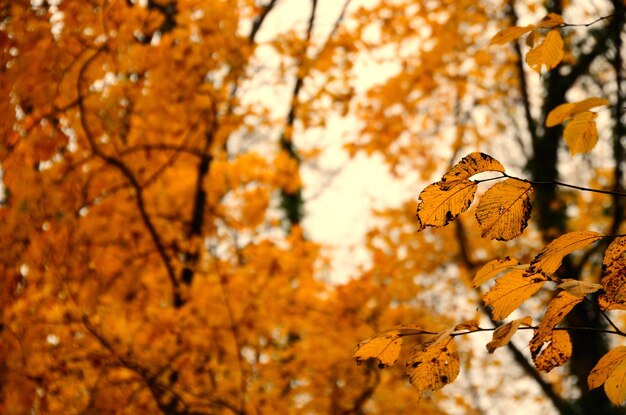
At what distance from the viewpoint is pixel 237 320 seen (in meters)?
4.60

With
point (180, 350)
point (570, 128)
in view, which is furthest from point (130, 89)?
point (570, 128)

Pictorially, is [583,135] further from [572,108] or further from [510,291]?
[510,291]

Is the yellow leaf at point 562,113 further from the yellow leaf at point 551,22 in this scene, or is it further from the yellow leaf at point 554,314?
the yellow leaf at point 554,314

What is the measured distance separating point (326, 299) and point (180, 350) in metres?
1.56

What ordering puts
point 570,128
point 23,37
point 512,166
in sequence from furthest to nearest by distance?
point 512,166, point 23,37, point 570,128

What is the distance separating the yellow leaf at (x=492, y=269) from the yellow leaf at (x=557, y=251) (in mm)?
68

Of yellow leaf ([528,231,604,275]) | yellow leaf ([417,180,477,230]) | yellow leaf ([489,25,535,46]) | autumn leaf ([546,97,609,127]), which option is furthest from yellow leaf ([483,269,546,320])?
yellow leaf ([489,25,535,46])

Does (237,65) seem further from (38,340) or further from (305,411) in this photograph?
(305,411)

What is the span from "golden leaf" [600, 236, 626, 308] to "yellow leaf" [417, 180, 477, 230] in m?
0.23

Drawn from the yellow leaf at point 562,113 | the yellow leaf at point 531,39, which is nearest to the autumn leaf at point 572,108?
the yellow leaf at point 562,113

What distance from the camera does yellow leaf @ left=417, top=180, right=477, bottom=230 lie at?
890 millimetres

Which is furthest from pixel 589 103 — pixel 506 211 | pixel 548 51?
pixel 506 211

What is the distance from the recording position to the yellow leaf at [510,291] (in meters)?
0.88

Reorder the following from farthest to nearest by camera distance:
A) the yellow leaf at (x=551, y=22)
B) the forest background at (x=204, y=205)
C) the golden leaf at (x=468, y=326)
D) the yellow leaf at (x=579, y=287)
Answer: the forest background at (x=204, y=205) < the yellow leaf at (x=551, y=22) < the golden leaf at (x=468, y=326) < the yellow leaf at (x=579, y=287)
